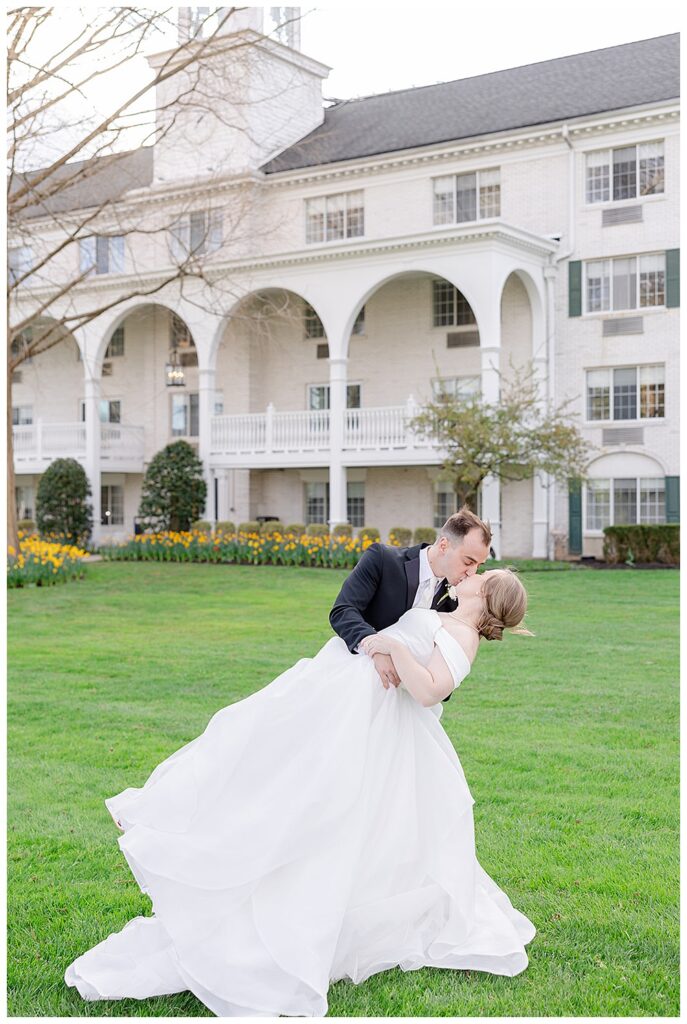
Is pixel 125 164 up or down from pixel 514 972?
up

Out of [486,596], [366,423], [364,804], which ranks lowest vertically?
[364,804]

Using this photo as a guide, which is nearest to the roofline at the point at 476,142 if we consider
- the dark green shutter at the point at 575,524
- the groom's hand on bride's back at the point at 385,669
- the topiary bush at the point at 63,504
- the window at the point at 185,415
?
the window at the point at 185,415

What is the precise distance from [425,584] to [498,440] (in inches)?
695

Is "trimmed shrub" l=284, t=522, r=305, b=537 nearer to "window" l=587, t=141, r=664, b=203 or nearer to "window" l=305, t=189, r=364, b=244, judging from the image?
"window" l=305, t=189, r=364, b=244

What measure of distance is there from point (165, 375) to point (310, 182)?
720cm

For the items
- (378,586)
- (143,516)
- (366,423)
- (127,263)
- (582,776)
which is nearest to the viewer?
(378,586)

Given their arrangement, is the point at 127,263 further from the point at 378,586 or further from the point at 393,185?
the point at 378,586

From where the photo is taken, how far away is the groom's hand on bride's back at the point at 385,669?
407cm

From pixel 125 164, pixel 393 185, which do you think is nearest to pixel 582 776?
pixel 393 185

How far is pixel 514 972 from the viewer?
4281 millimetres

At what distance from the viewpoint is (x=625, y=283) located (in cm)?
2609

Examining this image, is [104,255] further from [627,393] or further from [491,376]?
[627,393]

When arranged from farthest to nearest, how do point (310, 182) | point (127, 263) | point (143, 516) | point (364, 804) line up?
point (127, 263), point (310, 182), point (143, 516), point (364, 804)

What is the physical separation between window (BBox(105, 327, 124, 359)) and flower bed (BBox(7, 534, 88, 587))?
14640 mm
